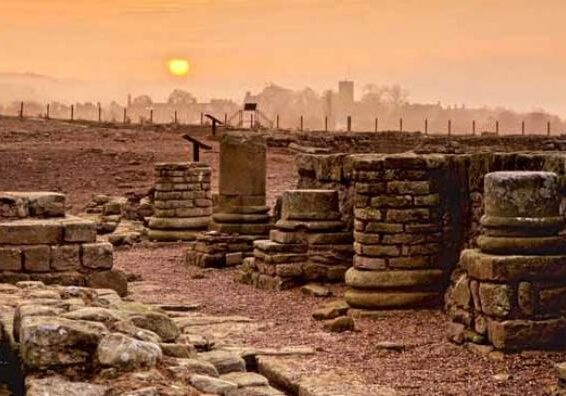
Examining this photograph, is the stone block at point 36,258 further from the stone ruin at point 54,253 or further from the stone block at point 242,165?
the stone block at point 242,165

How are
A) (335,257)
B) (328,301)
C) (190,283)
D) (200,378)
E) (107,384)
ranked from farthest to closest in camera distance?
(190,283) < (335,257) < (328,301) < (200,378) < (107,384)

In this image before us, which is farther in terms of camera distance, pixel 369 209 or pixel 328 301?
pixel 328 301

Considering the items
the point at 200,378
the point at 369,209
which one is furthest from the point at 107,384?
the point at 369,209

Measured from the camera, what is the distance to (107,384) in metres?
5.45

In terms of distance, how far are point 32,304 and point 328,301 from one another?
6.36m

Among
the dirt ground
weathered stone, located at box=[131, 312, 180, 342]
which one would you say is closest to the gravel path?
the dirt ground

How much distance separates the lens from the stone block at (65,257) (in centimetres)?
1012

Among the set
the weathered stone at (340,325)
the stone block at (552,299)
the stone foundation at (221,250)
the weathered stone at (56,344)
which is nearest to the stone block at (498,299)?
the stone block at (552,299)

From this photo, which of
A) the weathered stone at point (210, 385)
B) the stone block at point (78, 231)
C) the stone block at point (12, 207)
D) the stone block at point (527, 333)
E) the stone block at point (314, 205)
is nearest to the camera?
the weathered stone at point (210, 385)

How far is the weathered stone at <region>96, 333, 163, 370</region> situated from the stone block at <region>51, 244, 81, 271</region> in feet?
14.6

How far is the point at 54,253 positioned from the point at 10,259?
1.52 ft

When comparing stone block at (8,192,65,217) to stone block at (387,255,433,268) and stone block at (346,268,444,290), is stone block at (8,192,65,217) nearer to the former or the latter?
stone block at (346,268,444,290)

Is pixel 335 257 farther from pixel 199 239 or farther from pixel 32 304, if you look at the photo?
pixel 32 304

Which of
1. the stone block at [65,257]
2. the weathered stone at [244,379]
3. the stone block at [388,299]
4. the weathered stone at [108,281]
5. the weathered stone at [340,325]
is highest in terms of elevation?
the stone block at [65,257]
